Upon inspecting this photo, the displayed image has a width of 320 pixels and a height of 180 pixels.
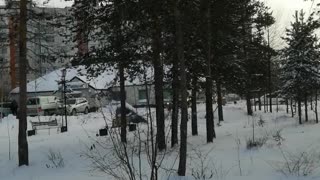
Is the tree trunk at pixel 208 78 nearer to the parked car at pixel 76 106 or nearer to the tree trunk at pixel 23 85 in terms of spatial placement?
the tree trunk at pixel 23 85

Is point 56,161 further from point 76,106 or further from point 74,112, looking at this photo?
point 76,106

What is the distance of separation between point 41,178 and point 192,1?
607 cm

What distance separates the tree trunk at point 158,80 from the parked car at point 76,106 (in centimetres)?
2767

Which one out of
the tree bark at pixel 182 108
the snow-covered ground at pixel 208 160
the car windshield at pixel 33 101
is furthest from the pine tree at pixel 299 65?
the car windshield at pixel 33 101

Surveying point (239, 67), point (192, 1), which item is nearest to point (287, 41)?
point (239, 67)

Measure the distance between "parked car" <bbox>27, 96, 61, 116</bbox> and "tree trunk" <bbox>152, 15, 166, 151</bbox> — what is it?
2809cm

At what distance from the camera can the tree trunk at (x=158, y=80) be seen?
11398mm

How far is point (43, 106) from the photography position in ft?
148

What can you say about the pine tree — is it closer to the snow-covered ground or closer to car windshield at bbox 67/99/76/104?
the snow-covered ground

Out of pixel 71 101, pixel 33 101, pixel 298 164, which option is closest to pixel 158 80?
pixel 298 164

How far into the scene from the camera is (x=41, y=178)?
1398 centimetres

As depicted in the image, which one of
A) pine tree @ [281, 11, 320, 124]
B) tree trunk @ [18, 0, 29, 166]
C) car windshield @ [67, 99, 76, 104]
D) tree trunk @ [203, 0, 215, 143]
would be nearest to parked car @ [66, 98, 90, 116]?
car windshield @ [67, 99, 76, 104]

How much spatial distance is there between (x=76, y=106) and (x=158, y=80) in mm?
→ 30156

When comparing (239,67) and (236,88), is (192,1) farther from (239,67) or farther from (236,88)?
(236,88)
